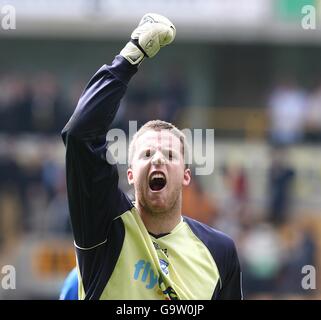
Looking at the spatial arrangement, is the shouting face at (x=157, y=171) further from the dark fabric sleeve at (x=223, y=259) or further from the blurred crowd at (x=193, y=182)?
the blurred crowd at (x=193, y=182)

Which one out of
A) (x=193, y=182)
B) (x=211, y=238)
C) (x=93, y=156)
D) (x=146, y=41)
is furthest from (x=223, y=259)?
(x=193, y=182)

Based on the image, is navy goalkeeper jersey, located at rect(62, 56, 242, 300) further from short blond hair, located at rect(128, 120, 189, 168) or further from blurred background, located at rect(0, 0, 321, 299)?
blurred background, located at rect(0, 0, 321, 299)

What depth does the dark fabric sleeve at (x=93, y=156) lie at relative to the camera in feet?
15.1

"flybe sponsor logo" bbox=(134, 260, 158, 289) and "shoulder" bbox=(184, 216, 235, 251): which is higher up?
"shoulder" bbox=(184, 216, 235, 251)

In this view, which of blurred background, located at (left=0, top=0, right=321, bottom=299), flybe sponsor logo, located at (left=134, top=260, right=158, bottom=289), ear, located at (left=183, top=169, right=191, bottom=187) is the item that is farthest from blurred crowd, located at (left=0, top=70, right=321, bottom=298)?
flybe sponsor logo, located at (left=134, top=260, right=158, bottom=289)

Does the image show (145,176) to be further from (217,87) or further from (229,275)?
(217,87)

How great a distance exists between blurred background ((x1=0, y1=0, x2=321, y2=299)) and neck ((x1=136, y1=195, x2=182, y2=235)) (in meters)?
6.56

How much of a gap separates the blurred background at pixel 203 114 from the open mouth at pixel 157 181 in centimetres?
670

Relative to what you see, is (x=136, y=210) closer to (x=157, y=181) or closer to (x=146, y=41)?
(x=157, y=181)

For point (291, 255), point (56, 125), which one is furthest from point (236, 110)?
point (291, 255)

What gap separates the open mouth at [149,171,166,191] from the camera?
489cm

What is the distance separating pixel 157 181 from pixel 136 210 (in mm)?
179

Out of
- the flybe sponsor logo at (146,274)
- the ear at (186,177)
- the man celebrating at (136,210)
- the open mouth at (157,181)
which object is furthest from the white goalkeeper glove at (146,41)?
the flybe sponsor logo at (146,274)

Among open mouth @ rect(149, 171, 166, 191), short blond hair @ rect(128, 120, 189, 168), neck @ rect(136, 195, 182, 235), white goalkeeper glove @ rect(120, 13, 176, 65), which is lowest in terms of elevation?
neck @ rect(136, 195, 182, 235)
